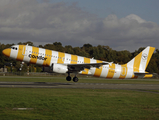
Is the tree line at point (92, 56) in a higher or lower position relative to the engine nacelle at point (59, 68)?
higher

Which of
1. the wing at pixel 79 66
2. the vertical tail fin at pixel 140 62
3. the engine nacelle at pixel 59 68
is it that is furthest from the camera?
the vertical tail fin at pixel 140 62

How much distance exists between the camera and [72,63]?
39.6 metres

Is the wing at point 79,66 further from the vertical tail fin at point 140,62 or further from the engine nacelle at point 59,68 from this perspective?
the vertical tail fin at point 140,62

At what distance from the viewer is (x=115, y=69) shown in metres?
43.2

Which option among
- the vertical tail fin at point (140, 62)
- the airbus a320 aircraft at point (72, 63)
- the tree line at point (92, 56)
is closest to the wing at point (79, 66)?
the airbus a320 aircraft at point (72, 63)

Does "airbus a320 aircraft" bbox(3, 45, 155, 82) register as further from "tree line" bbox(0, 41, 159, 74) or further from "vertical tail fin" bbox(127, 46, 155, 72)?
"tree line" bbox(0, 41, 159, 74)

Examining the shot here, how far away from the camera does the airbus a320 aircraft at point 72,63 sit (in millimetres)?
36719

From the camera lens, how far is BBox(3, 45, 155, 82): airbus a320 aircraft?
120 ft

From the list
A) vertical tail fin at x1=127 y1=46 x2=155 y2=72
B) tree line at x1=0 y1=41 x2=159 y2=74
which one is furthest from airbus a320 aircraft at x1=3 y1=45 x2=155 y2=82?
tree line at x1=0 y1=41 x2=159 y2=74

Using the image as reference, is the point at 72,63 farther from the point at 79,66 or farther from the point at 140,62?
the point at 140,62

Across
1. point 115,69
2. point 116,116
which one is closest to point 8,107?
point 116,116

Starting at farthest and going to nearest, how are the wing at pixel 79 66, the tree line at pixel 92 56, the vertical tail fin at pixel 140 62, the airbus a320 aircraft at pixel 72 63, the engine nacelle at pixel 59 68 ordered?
1. the tree line at pixel 92 56
2. the vertical tail fin at pixel 140 62
3. the wing at pixel 79 66
4. the airbus a320 aircraft at pixel 72 63
5. the engine nacelle at pixel 59 68

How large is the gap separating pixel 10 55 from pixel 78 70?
11140mm

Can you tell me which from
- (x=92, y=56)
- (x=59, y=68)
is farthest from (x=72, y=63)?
(x=92, y=56)
